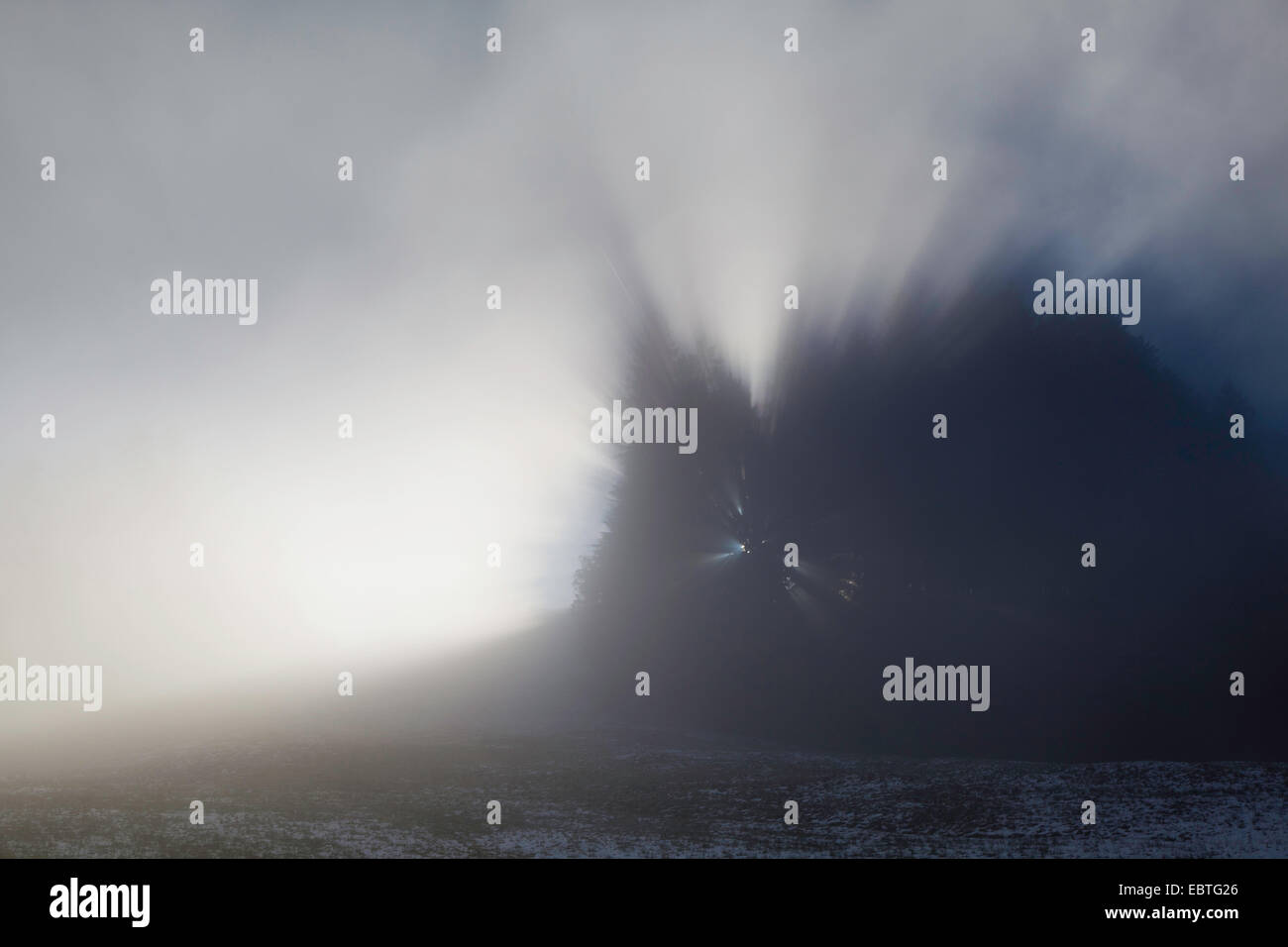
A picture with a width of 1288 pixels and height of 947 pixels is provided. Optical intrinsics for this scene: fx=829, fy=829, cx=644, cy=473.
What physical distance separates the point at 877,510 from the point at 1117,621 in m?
14.0

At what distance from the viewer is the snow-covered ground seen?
2542 centimetres

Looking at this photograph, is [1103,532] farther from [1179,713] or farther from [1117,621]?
[1179,713]

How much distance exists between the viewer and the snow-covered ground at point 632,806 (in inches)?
1001

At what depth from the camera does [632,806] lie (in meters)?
30.2

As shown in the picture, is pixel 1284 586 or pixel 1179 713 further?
pixel 1284 586

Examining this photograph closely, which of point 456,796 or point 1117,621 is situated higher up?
point 1117,621

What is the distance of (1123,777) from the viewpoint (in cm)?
3316
